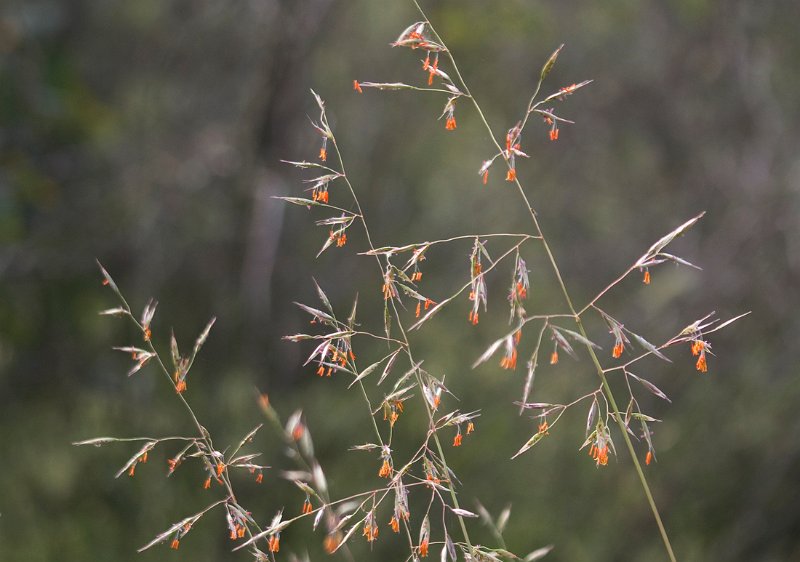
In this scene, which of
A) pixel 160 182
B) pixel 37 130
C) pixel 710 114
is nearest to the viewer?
pixel 37 130

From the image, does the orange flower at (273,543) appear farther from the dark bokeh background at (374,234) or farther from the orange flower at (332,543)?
the dark bokeh background at (374,234)

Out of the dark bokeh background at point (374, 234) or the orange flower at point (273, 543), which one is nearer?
the orange flower at point (273, 543)

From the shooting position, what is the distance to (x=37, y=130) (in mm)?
3762

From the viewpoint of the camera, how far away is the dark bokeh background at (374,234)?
3281 mm

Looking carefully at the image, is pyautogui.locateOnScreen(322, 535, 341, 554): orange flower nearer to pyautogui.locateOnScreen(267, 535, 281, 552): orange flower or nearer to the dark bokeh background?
pyautogui.locateOnScreen(267, 535, 281, 552): orange flower

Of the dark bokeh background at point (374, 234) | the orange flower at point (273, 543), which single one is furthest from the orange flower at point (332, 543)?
the dark bokeh background at point (374, 234)

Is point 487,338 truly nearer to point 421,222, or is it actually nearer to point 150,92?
point 421,222

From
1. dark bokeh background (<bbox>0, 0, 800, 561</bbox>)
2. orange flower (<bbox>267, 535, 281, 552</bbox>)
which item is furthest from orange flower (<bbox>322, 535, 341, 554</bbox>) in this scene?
dark bokeh background (<bbox>0, 0, 800, 561</bbox>)

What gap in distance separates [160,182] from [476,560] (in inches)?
128

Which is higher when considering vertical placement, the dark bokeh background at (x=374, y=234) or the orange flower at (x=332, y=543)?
the orange flower at (x=332, y=543)

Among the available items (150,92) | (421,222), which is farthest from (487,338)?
(150,92)

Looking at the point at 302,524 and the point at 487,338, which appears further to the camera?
the point at 487,338

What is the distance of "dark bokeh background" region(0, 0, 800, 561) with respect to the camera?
3281 millimetres

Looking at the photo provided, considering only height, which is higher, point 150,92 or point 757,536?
point 150,92
